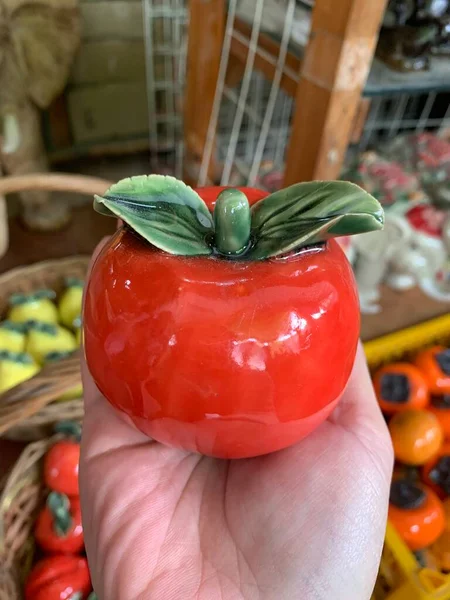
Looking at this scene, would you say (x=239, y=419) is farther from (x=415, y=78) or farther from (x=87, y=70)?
(x=87, y=70)

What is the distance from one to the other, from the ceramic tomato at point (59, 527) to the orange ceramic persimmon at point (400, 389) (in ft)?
1.69

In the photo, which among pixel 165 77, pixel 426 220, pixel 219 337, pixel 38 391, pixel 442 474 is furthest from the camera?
pixel 165 77

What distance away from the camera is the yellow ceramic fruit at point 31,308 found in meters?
0.99

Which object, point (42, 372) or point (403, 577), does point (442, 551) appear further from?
point (42, 372)

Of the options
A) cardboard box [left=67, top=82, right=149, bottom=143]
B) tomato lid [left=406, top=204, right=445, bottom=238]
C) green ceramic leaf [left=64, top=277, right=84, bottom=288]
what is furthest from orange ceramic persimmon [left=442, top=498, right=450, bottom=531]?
cardboard box [left=67, top=82, right=149, bottom=143]

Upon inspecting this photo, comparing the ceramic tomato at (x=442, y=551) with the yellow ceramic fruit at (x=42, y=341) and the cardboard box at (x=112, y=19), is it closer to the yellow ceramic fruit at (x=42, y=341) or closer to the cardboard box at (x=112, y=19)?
the yellow ceramic fruit at (x=42, y=341)

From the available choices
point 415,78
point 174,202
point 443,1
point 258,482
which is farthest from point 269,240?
point 443,1

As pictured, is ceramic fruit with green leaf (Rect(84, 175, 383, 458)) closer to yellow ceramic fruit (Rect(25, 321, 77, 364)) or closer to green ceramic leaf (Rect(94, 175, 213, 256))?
green ceramic leaf (Rect(94, 175, 213, 256))

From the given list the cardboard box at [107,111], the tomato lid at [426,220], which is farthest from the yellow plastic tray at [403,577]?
the cardboard box at [107,111]

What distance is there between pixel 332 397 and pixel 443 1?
75cm

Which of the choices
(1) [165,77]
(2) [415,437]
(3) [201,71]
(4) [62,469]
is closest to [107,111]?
(1) [165,77]

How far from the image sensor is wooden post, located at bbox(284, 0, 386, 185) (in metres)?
0.61

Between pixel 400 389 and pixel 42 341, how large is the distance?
62 centimetres

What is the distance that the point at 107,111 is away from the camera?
1.50 m
